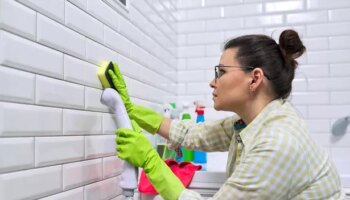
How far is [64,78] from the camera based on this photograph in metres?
0.85

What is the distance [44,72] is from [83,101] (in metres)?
0.18

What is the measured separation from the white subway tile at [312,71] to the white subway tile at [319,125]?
0.73 ft

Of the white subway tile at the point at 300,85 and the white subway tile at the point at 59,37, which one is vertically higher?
the white subway tile at the point at 59,37

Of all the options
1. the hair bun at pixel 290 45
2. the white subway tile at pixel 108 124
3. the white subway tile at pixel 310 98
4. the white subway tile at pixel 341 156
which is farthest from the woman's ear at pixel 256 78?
the white subway tile at pixel 341 156

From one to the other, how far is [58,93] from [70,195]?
26 centimetres

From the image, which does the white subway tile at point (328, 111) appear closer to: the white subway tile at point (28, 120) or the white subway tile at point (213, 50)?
the white subway tile at point (213, 50)

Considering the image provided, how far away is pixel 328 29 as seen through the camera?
1719 millimetres

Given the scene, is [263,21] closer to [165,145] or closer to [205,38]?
[205,38]

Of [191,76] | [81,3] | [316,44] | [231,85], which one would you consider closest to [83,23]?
[81,3]

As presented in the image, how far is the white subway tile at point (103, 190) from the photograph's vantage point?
0.97 m

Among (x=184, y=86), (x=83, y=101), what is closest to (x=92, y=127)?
(x=83, y=101)

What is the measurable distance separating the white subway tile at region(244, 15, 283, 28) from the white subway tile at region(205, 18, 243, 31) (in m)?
0.04

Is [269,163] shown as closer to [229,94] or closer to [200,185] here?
[229,94]

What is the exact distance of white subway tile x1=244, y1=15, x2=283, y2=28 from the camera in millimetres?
1791
